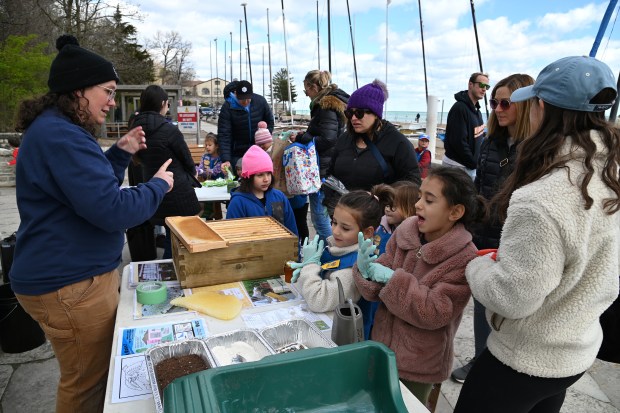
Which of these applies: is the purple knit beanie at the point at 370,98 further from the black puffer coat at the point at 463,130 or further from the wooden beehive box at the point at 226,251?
the black puffer coat at the point at 463,130

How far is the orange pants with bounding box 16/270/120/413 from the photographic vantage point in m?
1.73

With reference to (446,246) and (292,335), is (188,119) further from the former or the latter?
(446,246)

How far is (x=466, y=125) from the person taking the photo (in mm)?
4176

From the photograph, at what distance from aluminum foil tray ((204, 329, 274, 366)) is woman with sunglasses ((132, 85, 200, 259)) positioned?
2.40m

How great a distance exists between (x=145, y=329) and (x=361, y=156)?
1.98 meters

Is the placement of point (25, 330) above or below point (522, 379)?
below

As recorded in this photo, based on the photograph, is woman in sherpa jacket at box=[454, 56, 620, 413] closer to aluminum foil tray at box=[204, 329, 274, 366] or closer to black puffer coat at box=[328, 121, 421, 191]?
aluminum foil tray at box=[204, 329, 274, 366]

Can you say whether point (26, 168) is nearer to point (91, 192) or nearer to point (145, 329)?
point (91, 192)

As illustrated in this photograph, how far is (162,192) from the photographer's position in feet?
6.21

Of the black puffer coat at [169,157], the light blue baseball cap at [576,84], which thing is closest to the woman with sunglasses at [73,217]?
the light blue baseball cap at [576,84]

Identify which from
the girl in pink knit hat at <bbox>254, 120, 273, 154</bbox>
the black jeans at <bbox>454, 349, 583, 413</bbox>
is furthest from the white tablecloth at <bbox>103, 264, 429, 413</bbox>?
the girl in pink knit hat at <bbox>254, 120, 273, 154</bbox>

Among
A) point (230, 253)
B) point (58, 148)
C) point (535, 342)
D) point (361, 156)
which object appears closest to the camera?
point (535, 342)

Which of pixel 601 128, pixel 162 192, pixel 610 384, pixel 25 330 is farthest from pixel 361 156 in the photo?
pixel 25 330

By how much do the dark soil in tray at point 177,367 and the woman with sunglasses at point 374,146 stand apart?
1.98 meters
